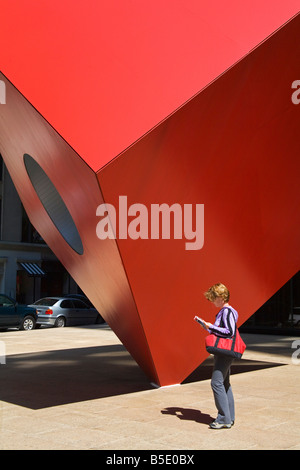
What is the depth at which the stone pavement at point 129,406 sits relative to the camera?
20.8 feet

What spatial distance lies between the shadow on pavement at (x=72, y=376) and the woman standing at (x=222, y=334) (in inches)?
30.7

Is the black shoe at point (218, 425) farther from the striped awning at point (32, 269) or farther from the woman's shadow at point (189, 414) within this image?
the striped awning at point (32, 269)

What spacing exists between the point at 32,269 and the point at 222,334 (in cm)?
3403

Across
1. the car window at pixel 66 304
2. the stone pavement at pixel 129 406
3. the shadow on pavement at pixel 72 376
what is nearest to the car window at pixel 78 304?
the car window at pixel 66 304

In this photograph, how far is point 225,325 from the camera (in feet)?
21.9

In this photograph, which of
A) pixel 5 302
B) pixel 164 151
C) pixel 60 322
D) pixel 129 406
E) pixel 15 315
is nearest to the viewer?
pixel 164 151

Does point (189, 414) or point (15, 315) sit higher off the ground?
point (15, 315)

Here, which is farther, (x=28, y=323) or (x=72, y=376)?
(x=28, y=323)

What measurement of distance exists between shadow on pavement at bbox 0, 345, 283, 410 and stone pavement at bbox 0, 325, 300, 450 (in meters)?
0.02

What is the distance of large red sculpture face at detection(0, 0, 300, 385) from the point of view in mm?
6980

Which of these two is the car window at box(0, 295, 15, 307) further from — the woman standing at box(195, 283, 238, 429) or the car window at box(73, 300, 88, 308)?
the woman standing at box(195, 283, 238, 429)

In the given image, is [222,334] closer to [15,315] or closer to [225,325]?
[225,325]

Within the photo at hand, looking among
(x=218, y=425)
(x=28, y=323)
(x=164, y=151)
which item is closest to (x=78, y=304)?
(x=28, y=323)
